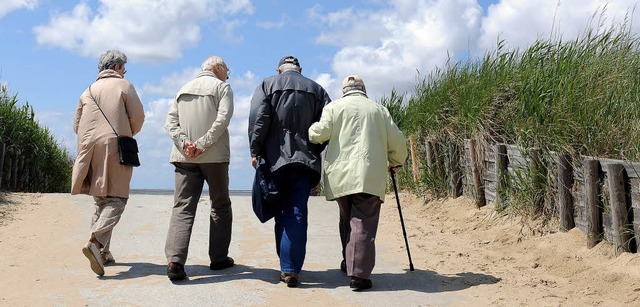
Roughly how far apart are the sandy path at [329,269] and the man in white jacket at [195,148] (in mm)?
471

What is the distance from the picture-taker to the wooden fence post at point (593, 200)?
26.2 feet

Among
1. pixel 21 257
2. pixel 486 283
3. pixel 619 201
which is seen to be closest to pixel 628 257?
pixel 619 201

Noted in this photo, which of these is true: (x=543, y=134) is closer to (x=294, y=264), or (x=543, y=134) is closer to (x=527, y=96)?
(x=527, y=96)

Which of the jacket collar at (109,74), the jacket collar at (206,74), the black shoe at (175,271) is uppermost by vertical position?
the jacket collar at (109,74)

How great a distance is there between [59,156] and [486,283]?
16076 mm

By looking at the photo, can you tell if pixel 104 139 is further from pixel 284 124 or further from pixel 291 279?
pixel 291 279

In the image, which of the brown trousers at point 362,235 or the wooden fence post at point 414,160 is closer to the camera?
the brown trousers at point 362,235

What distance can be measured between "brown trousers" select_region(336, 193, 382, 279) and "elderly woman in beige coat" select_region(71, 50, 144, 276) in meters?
2.31

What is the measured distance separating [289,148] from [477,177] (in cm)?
540

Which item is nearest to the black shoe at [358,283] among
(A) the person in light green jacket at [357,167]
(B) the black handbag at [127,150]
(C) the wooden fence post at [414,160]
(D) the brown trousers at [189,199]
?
(A) the person in light green jacket at [357,167]

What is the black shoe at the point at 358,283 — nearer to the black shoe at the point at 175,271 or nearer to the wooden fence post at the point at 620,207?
the black shoe at the point at 175,271

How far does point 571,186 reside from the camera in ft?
28.4

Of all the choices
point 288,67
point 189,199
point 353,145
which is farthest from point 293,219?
point 288,67

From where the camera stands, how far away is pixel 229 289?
268 inches
